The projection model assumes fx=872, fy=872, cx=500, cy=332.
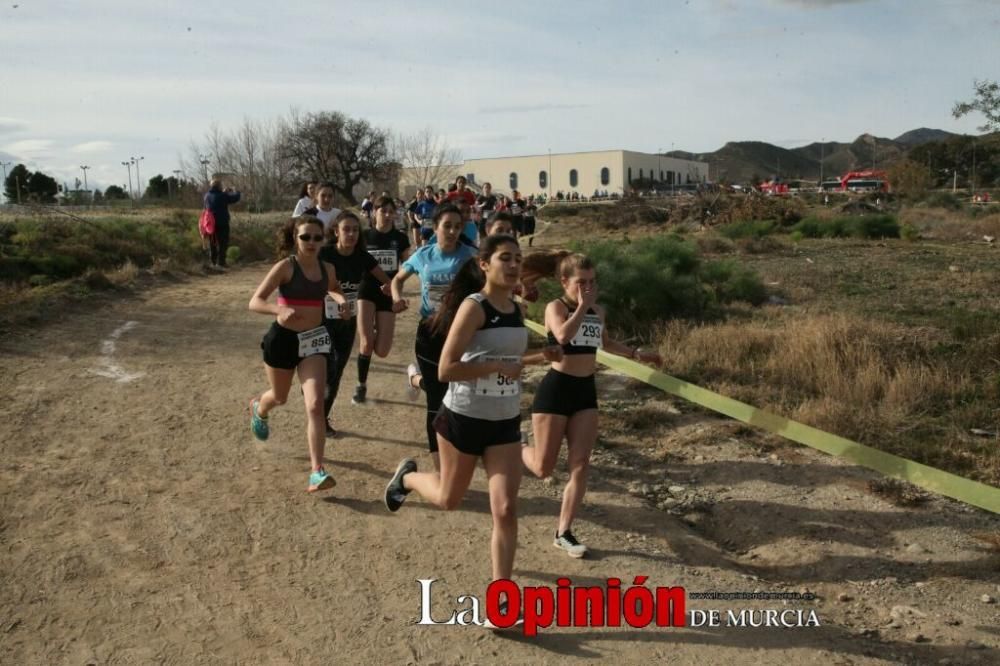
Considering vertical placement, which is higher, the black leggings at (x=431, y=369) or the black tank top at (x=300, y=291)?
the black tank top at (x=300, y=291)

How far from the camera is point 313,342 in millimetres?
6289

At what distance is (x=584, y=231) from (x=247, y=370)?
30.7 m

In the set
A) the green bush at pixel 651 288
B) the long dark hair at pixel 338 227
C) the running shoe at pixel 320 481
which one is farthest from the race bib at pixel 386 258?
the green bush at pixel 651 288

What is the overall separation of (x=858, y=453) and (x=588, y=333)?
2.29m

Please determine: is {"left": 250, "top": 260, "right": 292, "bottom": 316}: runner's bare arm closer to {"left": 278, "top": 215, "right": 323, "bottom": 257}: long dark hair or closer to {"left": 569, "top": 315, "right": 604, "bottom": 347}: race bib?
{"left": 278, "top": 215, "right": 323, "bottom": 257}: long dark hair

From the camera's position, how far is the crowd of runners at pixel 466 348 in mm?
4434

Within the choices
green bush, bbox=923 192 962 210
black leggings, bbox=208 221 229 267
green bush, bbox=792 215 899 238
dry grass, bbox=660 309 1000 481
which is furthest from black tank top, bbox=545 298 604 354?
green bush, bbox=923 192 962 210

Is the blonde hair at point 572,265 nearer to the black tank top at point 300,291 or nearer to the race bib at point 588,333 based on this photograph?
the race bib at point 588,333

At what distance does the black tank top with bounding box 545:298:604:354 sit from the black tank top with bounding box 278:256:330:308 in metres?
1.93

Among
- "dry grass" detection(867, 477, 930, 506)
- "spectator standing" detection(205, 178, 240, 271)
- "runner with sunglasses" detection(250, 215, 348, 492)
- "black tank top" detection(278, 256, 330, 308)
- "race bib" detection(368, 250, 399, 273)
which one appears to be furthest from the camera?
"spectator standing" detection(205, 178, 240, 271)

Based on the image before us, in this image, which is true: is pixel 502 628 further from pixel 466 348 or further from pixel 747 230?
pixel 747 230

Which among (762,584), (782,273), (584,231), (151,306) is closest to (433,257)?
(762,584)

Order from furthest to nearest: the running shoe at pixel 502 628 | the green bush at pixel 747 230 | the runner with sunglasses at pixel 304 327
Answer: the green bush at pixel 747 230 → the runner with sunglasses at pixel 304 327 → the running shoe at pixel 502 628

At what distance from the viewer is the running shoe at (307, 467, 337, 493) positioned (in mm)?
6066
